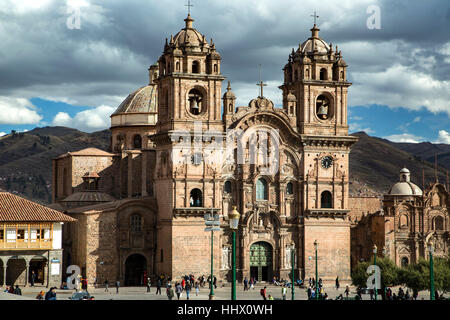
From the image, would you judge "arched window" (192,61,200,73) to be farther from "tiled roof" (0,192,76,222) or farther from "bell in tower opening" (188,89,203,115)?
"tiled roof" (0,192,76,222)

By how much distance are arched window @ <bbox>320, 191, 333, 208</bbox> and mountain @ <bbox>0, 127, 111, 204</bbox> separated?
89151 millimetres

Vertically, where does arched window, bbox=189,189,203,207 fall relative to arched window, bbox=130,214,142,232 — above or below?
above

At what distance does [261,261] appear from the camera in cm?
6594

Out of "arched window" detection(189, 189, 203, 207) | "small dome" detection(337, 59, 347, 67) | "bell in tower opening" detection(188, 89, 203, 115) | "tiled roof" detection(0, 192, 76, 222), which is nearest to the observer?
"tiled roof" detection(0, 192, 76, 222)

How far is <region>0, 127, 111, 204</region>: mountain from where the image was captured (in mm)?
159125

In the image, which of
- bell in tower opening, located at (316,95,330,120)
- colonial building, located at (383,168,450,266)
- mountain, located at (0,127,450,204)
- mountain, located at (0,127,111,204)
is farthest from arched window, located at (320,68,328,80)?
mountain, located at (0,127,111,204)

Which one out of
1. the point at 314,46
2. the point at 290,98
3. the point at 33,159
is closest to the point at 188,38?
the point at 290,98

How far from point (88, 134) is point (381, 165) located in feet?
227

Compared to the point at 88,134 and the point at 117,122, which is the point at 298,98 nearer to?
the point at 117,122

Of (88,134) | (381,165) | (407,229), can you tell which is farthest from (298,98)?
(88,134)

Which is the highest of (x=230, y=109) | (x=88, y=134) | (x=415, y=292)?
(x=88, y=134)

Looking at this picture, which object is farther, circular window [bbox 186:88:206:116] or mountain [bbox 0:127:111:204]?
mountain [bbox 0:127:111:204]

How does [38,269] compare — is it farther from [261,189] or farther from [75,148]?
[75,148]
